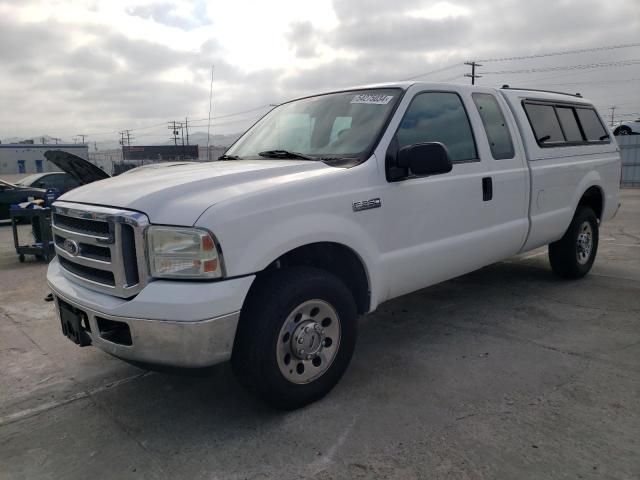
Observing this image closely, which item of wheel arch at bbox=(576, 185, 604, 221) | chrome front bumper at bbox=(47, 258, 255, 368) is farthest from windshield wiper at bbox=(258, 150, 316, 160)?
wheel arch at bbox=(576, 185, 604, 221)

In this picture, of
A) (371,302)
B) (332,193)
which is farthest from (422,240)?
(332,193)

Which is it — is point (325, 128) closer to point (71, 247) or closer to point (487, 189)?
point (487, 189)

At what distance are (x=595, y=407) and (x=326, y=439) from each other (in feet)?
5.16

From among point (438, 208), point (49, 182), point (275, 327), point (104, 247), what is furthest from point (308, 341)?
point (49, 182)

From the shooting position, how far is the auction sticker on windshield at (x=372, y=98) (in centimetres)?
374

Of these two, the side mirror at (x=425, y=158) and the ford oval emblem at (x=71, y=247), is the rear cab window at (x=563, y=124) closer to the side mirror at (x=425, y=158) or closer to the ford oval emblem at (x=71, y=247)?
the side mirror at (x=425, y=158)

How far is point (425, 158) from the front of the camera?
3.27m

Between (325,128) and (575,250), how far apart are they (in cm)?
338

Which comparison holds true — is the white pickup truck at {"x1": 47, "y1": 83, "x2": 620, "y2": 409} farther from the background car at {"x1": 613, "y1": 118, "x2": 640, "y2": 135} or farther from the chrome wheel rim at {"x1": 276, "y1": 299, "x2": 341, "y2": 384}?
the background car at {"x1": 613, "y1": 118, "x2": 640, "y2": 135}

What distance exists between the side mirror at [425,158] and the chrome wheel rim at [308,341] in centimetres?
104

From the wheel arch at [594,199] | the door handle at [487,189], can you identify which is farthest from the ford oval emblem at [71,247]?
the wheel arch at [594,199]

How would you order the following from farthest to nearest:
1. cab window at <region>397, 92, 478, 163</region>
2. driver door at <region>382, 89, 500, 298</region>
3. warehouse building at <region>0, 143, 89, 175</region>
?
warehouse building at <region>0, 143, 89, 175</region> → cab window at <region>397, 92, 478, 163</region> → driver door at <region>382, 89, 500, 298</region>

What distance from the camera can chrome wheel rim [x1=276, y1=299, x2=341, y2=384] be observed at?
2.92 meters

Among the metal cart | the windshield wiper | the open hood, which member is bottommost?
the metal cart
